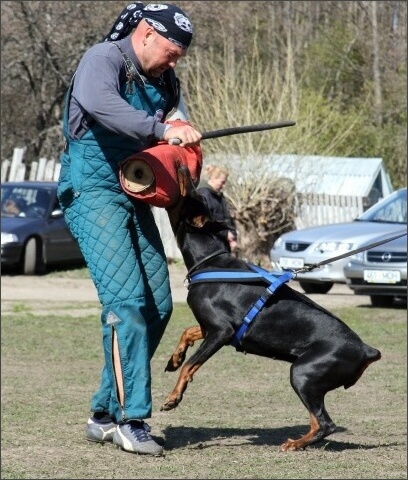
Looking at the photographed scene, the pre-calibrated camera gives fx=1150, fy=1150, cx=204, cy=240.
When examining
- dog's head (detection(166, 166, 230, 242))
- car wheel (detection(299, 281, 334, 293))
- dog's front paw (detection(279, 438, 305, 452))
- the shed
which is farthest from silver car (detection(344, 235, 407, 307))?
dog's front paw (detection(279, 438, 305, 452))

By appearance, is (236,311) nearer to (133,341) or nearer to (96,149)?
(133,341)

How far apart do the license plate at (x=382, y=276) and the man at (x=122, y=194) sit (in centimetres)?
883

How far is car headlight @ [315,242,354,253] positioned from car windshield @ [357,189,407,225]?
2.30ft

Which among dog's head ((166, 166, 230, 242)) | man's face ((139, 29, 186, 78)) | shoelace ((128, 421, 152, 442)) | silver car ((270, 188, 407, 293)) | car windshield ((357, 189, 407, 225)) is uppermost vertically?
man's face ((139, 29, 186, 78))

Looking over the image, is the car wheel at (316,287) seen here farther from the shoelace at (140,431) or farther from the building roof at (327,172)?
the shoelace at (140,431)

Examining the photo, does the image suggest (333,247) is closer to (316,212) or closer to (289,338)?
(316,212)

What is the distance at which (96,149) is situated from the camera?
563 centimetres

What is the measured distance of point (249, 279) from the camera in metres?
5.79

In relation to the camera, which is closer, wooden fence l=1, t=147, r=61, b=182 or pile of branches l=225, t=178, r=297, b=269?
pile of branches l=225, t=178, r=297, b=269

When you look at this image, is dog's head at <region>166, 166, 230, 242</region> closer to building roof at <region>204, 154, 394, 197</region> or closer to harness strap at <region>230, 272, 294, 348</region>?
harness strap at <region>230, 272, 294, 348</region>

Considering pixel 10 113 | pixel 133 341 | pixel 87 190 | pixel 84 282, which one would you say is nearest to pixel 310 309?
pixel 133 341

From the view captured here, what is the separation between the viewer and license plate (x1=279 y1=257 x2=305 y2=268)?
53.7 ft

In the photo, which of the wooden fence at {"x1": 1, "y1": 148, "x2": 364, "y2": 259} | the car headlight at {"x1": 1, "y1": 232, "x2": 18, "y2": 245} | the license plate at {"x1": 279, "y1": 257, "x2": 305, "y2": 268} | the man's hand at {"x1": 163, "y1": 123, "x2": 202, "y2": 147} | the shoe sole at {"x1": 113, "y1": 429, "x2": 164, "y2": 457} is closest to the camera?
the man's hand at {"x1": 163, "y1": 123, "x2": 202, "y2": 147}

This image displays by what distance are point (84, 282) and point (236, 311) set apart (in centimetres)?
1348
